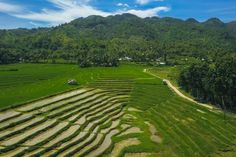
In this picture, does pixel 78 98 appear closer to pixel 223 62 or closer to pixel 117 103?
pixel 117 103

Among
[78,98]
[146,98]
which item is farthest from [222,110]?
[78,98]

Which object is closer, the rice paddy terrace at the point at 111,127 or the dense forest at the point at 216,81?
the rice paddy terrace at the point at 111,127

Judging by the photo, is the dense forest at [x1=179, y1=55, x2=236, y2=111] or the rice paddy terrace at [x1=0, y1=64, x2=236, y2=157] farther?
the dense forest at [x1=179, y1=55, x2=236, y2=111]

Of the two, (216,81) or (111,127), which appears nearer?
(111,127)

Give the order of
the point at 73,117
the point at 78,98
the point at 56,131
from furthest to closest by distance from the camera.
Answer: the point at 78,98, the point at 73,117, the point at 56,131

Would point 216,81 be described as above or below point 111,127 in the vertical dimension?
above
